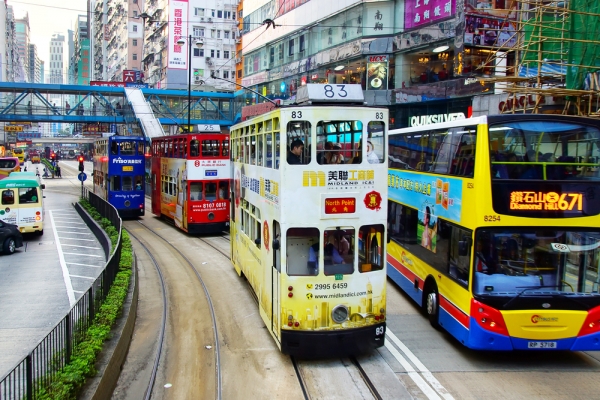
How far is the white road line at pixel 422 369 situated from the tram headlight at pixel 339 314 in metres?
1.50

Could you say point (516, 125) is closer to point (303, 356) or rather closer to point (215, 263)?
point (303, 356)

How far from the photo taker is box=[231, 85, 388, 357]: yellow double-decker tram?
8.79 meters

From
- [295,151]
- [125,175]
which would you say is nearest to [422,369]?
[295,151]

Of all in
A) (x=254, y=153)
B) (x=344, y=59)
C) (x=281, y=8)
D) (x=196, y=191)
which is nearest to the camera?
(x=254, y=153)

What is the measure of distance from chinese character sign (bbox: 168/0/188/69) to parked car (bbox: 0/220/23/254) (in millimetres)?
51656

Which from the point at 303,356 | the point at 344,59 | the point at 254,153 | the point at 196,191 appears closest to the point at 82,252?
the point at 196,191

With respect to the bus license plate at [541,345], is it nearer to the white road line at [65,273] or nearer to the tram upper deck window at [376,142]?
the tram upper deck window at [376,142]

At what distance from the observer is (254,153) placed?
11.4m

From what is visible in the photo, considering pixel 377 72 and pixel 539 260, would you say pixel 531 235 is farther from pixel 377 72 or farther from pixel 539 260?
pixel 377 72

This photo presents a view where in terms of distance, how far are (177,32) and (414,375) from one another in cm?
6649

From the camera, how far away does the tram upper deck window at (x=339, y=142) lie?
8.81 metres

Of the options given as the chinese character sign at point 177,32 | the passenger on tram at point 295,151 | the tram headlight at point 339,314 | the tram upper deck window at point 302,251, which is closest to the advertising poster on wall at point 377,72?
the passenger on tram at point 295,151

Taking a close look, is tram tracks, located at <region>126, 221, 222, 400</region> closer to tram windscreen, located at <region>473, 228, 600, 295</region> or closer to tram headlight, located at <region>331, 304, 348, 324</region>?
tram headlight, located at <region>331, 304, 348, 324</region>

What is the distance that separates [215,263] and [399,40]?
1653 cm
